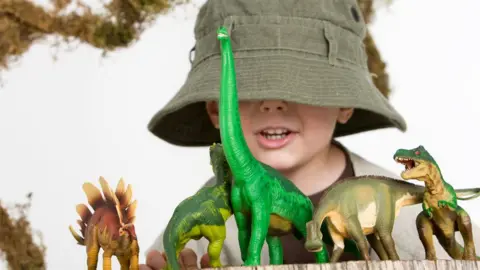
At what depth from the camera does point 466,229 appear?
0.83 metres

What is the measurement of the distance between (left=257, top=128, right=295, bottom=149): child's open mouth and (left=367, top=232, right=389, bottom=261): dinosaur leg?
0.91ft

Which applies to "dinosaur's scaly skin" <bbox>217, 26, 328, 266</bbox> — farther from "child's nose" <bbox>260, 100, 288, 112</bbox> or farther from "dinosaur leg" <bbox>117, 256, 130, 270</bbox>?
"child's nose" <bbox>260, 100, 288, 112</bbox>

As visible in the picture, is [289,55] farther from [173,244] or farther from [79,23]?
[79,23]

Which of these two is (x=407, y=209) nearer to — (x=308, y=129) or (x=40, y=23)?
(x=308, y=129)

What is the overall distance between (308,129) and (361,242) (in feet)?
1.22

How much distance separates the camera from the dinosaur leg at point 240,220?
83cm

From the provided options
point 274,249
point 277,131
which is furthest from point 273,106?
point 274,249

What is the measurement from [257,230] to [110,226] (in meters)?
0.16

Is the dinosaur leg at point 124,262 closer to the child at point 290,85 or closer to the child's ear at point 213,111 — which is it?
the child at point 290,85

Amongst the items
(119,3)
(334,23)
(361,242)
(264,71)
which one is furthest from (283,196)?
(119,3)

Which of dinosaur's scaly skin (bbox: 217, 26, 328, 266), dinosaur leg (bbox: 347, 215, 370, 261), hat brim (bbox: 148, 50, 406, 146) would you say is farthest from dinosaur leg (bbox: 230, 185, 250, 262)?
hat brim (bbox: 148, 50, 406, 146)

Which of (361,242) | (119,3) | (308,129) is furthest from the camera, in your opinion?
(119,3)

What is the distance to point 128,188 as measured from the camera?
2.84 ft

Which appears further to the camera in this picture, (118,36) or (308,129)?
(118,36)
